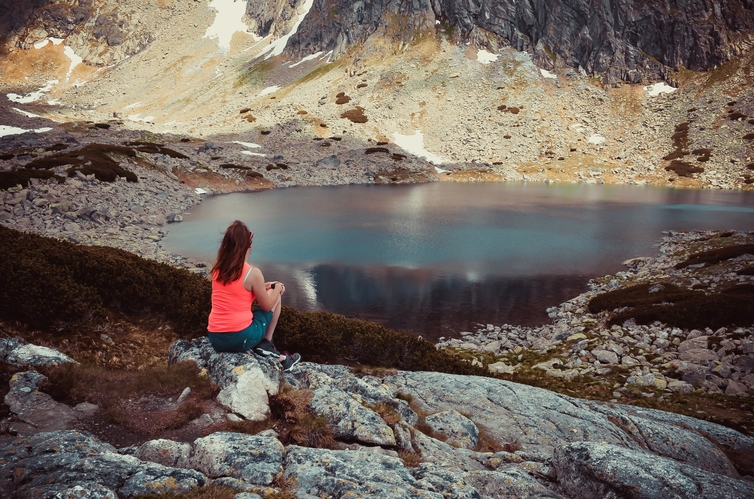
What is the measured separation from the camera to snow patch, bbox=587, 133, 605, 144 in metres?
98.3

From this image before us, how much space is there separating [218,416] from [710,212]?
63.3 metres

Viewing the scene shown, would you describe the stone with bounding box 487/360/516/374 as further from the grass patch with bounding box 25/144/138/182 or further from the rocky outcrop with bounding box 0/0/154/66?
the rocky outcrop with bounding box 0/0/154/66

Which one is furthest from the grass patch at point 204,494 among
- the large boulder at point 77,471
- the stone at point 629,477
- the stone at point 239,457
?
the stone at point 629,477

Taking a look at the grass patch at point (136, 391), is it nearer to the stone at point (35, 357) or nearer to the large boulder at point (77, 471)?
the stone at point (35, 357)

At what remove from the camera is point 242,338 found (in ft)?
25.1

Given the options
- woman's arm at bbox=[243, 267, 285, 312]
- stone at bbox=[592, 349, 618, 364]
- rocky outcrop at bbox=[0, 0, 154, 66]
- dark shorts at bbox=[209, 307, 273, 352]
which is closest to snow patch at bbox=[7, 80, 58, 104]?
rocky outcrop at bbox=[0, 0, 154, 66]

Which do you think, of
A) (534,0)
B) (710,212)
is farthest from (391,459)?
(534,0)

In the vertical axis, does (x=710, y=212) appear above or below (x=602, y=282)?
above

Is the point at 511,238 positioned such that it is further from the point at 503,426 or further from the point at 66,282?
the point at 66,282

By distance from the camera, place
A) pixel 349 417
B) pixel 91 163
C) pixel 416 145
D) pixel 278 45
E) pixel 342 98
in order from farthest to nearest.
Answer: pixel 278 45 → pixel 342 98 → pixel 416 145 → pixel 91 163 → pixel 349 417

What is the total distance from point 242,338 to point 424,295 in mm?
18323

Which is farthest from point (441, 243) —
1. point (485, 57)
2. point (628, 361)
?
point (485, 57)

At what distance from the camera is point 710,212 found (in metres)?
52.7

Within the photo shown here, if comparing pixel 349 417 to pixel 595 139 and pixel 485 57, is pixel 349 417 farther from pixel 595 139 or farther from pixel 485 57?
pixel 485 57
